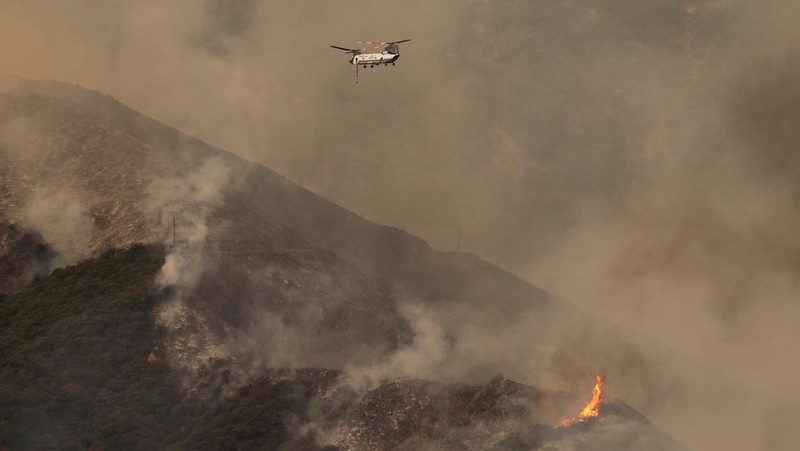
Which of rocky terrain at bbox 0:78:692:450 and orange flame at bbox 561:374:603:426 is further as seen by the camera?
rocky terrain at bbox 0:78:692:450

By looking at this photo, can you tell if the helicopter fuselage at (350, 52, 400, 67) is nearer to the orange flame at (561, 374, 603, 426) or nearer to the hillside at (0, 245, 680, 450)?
the hillside at (0, 245, 680, 450)

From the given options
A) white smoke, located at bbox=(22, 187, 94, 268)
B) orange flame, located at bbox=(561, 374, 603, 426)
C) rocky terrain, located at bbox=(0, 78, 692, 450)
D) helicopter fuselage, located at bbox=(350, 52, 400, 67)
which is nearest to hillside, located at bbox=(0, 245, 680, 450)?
rocky terrain, located at bbox=(0, 78, 692, 450)

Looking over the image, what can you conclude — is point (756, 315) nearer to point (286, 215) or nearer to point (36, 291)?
point (286, 215)

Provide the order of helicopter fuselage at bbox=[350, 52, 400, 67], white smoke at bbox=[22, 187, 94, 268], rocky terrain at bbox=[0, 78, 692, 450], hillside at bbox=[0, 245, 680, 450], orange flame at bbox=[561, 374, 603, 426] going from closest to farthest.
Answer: orange flame at bbox=[561, 374, 603, 426] < hillside at bbox=[0, 245, 680, 450] < rocky terrain at bbox=[0, 78, 692, 450] < helicopter fuselage at bbox=[350, 52, 400, 67] < white smoke at bbox=[22, 187, 94, 268]

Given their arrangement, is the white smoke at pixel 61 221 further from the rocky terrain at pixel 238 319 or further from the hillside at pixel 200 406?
the hillside at pixel 200 406

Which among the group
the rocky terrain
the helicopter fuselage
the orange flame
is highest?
the helicopter fuselage

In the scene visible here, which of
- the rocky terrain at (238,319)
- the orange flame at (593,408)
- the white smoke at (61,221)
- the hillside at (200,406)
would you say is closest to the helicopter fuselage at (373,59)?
the rocky terrain at (238,319)

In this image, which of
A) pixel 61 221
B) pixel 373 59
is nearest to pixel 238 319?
pixel 61 221

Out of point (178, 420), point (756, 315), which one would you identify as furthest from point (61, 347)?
point (756, 315)
